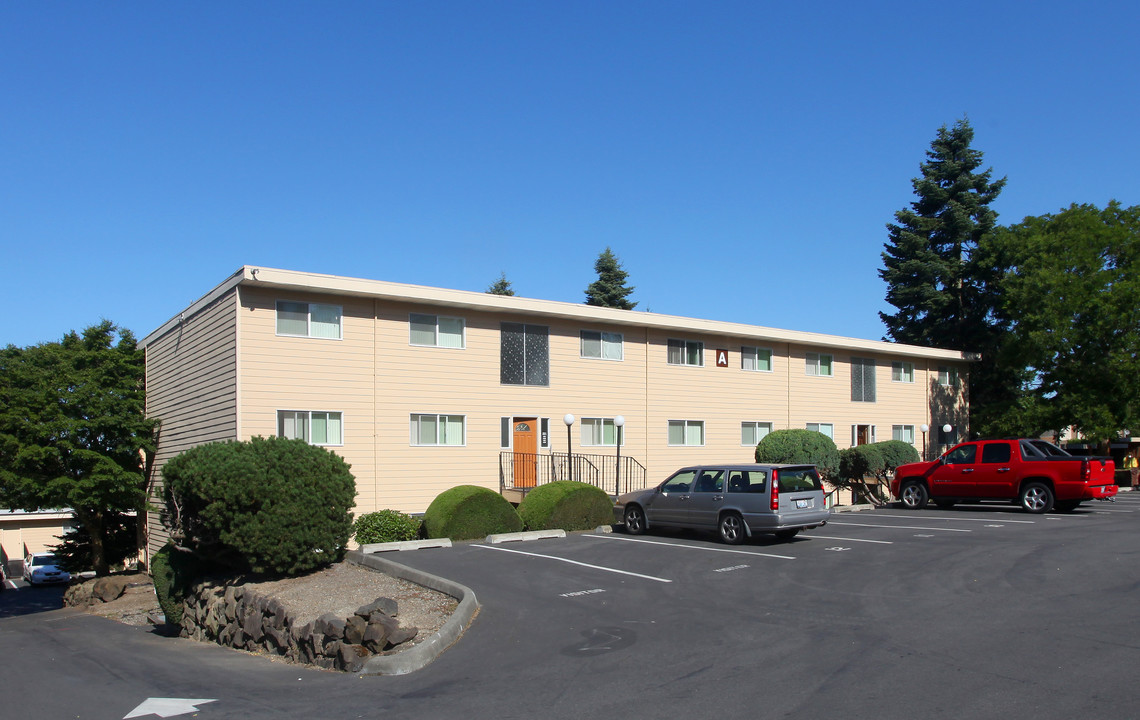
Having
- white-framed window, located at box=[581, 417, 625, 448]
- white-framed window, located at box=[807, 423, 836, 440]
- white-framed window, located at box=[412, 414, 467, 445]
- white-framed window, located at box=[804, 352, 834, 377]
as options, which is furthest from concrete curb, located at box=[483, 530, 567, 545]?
white-framed window, located at box=[804, 352, 834, 377]

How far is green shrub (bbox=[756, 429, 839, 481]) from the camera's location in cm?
2559

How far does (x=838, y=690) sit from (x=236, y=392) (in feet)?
48.3

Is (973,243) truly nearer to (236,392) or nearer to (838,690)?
(236,392)

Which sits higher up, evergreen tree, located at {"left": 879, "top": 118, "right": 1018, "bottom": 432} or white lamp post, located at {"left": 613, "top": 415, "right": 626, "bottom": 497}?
evergreen tree, located at {"left": 879, "top": 118, "right": 1018, "bottom": 432}

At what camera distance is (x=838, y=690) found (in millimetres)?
7066

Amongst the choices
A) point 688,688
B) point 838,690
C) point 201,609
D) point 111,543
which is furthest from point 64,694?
point 111,543

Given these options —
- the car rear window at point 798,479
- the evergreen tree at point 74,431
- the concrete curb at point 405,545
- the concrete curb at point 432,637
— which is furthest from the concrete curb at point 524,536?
the evergreen tree at point 74,431

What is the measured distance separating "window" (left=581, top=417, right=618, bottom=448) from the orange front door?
1.60 metres

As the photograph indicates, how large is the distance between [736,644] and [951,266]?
39.1 meters

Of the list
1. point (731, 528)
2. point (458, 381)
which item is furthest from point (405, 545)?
point (731, 528)

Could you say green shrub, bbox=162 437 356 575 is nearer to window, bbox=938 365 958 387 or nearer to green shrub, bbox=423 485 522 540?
green shrub, bbox=423 485 522 540

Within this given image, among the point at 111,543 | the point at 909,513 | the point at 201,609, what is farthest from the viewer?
the point at 111,543

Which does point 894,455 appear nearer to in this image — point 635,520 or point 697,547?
point 635,520

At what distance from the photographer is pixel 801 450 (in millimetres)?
25594
